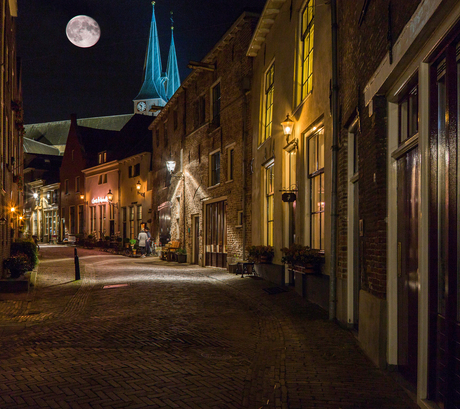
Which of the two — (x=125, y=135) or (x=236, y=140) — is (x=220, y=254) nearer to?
(x=236, y=140)

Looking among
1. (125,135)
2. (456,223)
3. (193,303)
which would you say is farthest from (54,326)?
(125,135)

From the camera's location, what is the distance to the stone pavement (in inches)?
163

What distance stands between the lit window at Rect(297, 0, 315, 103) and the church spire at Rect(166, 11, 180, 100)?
73.5 m

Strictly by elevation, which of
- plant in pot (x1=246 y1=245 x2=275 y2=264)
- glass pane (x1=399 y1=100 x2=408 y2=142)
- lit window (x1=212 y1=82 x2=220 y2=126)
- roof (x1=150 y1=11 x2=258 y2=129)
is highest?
roof (x1=150 y1=11 x2=258 y2=129)

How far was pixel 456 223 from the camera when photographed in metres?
3.39

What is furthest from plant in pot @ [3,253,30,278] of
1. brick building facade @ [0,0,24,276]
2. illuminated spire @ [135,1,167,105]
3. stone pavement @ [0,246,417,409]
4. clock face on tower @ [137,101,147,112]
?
illuminated spire @ [135,1,167,105]

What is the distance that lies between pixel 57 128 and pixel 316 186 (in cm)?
6714

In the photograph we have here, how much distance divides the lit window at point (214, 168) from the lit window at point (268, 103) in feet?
14.5

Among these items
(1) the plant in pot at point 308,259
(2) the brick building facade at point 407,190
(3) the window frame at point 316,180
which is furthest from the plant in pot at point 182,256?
(2) the brick building facade at point 407,190

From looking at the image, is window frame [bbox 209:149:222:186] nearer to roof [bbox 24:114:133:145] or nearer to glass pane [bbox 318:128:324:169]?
glass pane [bbox 318:128:324:169]

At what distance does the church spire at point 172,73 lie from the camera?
272 ft

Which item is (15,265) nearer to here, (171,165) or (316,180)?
(316,180)

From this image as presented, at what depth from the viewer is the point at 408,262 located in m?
4.61

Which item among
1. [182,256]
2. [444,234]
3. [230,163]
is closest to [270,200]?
[230,163]
